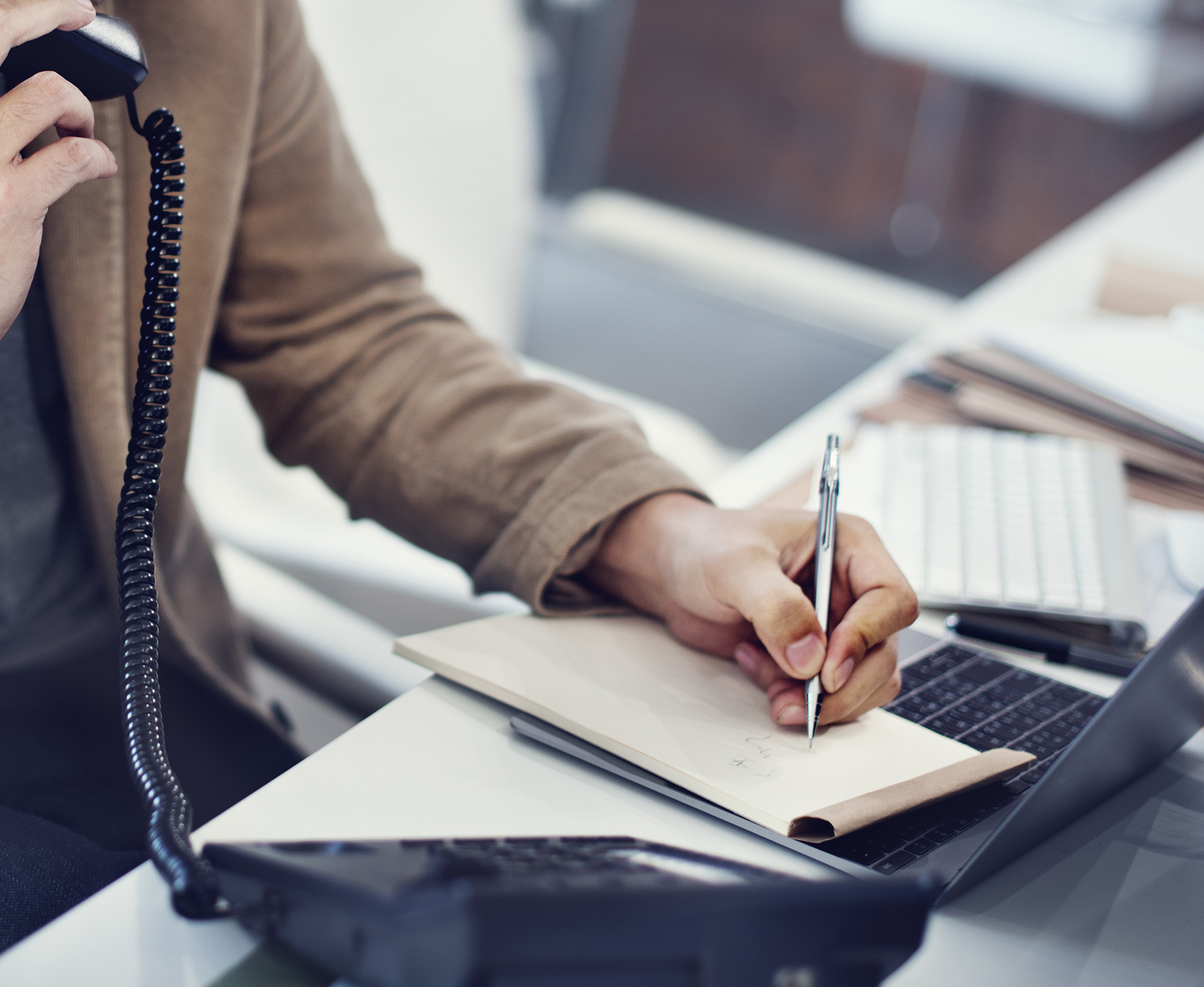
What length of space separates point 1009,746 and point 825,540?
0.46 ft

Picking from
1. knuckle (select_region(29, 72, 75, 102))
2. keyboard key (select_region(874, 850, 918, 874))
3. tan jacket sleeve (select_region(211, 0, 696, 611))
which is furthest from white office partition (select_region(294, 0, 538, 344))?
keyboard key (select_region(874, 850, 918, 874))

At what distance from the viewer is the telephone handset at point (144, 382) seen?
513 mm

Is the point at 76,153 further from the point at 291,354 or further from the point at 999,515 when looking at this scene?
the point at 999,515

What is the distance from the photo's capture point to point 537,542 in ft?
2.23

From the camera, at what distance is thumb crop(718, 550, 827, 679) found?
1.86 ft

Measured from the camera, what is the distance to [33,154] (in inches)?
21.2

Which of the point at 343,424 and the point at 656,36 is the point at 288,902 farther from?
the point at 656,36

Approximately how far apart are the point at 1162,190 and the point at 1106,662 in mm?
1236

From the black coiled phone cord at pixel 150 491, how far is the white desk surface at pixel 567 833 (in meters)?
0.04

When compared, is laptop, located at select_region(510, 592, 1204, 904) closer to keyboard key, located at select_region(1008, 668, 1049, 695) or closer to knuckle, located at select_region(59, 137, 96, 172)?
keyboard key, located at select_region(1008, 668, 1049, 695)

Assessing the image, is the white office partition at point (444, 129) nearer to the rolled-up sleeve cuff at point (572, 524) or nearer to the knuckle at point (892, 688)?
the rolled-up sleeve cuff at point (572, 524)

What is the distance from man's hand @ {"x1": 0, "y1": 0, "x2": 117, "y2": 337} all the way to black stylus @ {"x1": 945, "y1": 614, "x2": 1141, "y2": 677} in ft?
1.77

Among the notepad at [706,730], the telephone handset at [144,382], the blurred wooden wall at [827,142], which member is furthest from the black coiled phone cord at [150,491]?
the blurred wooden wall at [827,142]

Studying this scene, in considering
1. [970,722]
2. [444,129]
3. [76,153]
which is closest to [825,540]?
[970,722]
